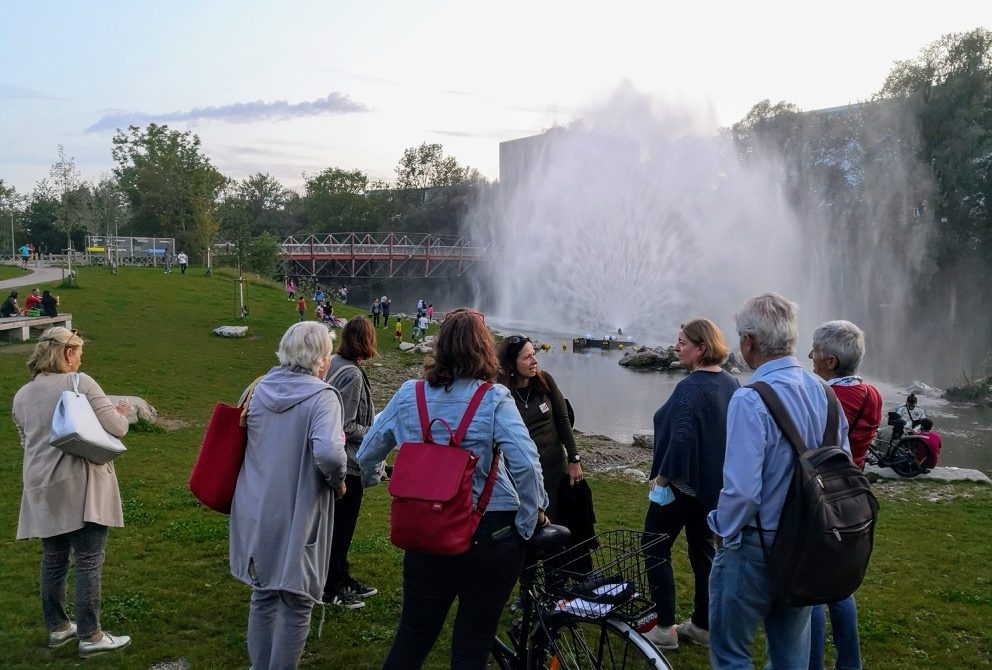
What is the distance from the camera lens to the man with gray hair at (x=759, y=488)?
304 centimetres

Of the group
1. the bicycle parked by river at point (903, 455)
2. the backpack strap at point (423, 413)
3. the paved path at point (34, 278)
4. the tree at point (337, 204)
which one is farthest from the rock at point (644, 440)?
the tree at point (337, 204)

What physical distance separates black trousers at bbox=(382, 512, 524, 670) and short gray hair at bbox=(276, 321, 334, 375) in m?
1.16

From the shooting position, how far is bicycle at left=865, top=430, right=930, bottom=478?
12.4m

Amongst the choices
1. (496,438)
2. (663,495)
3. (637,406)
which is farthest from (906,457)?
(496,438)

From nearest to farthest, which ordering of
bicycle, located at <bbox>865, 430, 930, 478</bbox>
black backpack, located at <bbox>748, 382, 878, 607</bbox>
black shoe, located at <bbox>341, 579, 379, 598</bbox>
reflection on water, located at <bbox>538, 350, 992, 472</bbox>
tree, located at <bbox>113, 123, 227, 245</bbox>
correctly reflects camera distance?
1. black backpack, located at <bbox>748, 382, 878, 607</bbox>
2. black shoe, located at <bbox>341, 579, 379, 598</bbox>
3. bicycle, located at <bbox>865, 430, 930, 478</bbox>
4. reflection on water, located at <bbox>538, 350, 992, 472</bbox>
5. tree, located at <bbox>113, 123, 227, 245</bbox>

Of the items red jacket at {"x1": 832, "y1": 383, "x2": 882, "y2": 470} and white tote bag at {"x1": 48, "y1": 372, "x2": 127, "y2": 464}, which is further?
white tote bag at {"x1": 48, "y1": 372, "x2": 127, "y2": 464}

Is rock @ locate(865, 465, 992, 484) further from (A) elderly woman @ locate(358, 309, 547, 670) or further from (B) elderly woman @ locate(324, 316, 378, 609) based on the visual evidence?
(A) elderly woman @ locate(358, 309, 547, 670)

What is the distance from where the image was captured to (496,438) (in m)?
3.17

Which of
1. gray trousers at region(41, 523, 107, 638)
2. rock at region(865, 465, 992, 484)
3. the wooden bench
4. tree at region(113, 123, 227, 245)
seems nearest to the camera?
gray trousers at region(41, 523, 107, 638)

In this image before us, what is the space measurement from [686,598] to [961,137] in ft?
148

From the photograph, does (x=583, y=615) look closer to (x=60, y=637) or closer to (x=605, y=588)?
(x=605, y=588)

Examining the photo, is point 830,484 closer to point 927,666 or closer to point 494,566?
point 494,566

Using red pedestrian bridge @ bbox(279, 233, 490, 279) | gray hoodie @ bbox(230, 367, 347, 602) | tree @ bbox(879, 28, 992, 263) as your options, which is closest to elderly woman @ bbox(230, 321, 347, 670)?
gray hoodie @ bbox(230, 367, 347, 602)

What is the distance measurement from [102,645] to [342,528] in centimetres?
157
